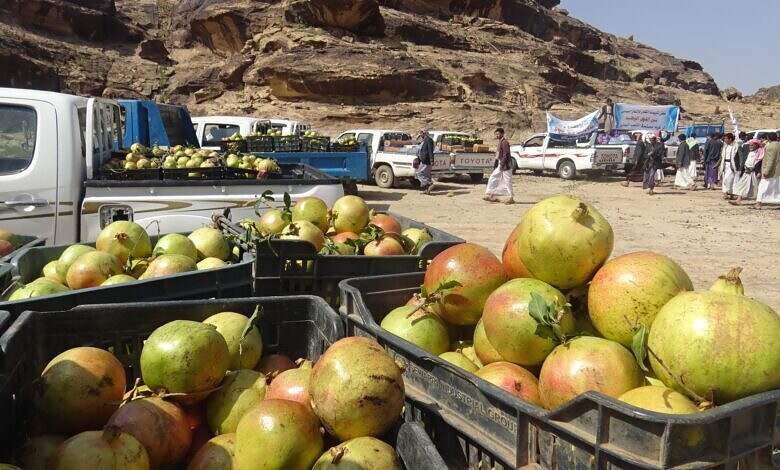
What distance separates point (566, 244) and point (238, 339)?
1317mm

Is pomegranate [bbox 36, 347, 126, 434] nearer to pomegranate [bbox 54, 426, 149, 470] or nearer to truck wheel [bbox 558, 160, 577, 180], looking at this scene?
pomegranate [bbox 54, 426, 149, 470]

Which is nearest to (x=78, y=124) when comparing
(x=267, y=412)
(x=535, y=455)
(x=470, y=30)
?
(x=267, y=412)

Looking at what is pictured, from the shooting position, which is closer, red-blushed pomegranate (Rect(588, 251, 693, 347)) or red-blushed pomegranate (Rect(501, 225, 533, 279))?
red-blushed pomegranate (Rect(588, 251, 693, 347))

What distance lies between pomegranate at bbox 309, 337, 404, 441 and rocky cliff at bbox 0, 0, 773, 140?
31018mm

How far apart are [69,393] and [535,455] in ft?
4.78

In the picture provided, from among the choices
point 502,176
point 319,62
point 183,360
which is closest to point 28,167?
point 183,360

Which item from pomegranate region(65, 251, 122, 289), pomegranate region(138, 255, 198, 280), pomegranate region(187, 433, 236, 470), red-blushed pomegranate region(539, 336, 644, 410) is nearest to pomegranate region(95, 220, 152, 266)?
pomegranate region(65, 251, 122, 289)

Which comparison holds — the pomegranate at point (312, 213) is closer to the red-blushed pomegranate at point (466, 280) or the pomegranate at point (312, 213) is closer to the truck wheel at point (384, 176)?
the red-blushed pomegranate at point (466, 280)

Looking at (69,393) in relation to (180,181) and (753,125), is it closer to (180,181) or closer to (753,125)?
(180,181)

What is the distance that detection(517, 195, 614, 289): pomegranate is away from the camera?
2.46 m

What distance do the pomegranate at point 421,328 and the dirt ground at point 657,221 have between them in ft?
19.5

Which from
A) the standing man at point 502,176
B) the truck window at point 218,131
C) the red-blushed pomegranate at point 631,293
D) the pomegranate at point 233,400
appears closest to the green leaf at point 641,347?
the red-blushed pomegranate at point 631,293

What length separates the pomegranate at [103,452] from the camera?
165 cm

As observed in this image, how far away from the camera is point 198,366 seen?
2.06 metres
